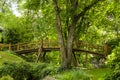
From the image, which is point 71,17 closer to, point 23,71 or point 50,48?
point 23,71

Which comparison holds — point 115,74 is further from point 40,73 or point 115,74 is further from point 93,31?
point 93,31

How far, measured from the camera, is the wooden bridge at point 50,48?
28203 millimetres

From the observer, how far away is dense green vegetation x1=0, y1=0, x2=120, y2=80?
731 inches

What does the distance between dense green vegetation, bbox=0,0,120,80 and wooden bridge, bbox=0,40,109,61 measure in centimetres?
17

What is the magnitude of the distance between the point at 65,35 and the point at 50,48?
249cm

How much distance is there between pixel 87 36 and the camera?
35500mm

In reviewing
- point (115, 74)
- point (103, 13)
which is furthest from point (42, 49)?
point (115, 74)

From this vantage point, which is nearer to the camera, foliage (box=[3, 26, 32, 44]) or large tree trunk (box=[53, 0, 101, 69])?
large tree trunk (box=[53, 0, 101, 69])

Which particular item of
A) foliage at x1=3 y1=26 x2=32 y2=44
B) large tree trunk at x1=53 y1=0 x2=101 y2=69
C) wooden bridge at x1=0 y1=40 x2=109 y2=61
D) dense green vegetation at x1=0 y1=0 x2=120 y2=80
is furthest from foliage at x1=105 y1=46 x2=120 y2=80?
foliage at x1=3 y1=26 x2=32 y2=44

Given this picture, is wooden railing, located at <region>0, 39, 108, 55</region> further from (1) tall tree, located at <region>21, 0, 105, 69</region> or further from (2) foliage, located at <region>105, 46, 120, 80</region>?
(2) foliage, located at <region>105, 46, 120, 80</region>

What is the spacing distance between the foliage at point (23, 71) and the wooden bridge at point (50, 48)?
9.12 metres

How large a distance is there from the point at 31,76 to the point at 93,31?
17.8 meters

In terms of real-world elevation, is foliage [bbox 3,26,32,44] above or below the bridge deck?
above

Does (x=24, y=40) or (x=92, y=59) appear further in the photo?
(x=24, y=40)
